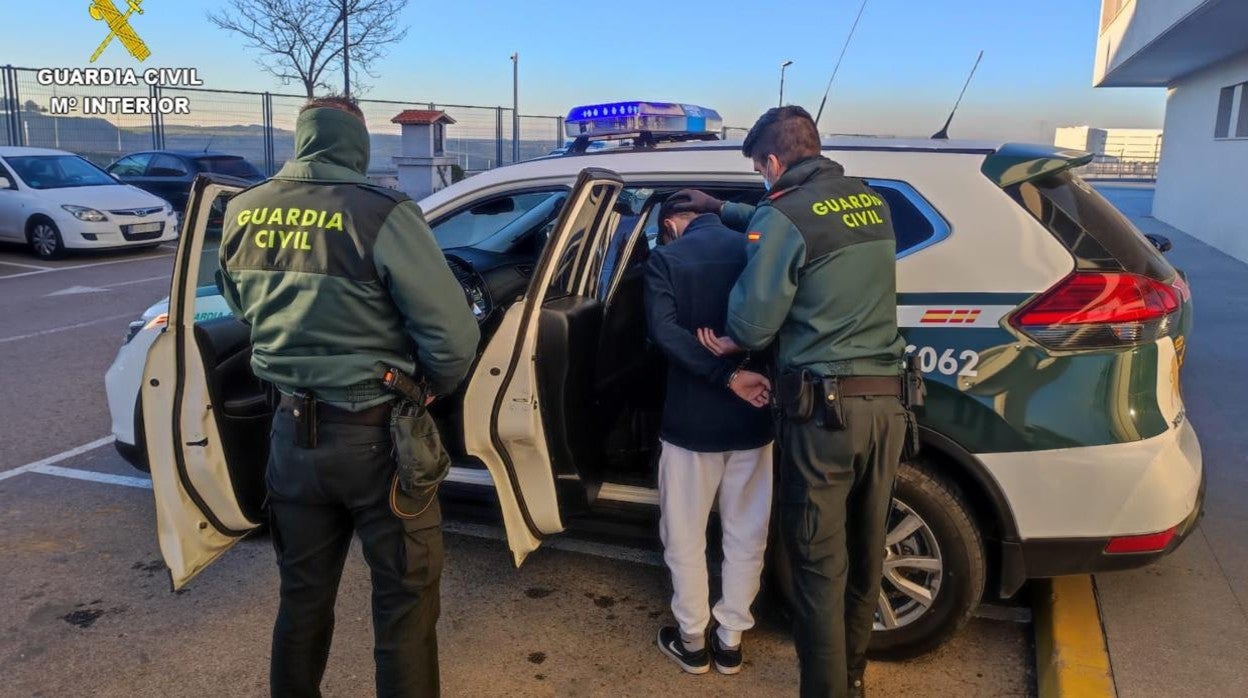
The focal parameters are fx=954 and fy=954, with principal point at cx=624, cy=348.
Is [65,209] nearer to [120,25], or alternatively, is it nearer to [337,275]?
[120,25]

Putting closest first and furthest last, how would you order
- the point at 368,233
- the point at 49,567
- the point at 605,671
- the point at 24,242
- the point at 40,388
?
Answer: the point at 368,233 → the point at 605,671 → the point at 49,567 → the point at 40,388 → the point at 24,242

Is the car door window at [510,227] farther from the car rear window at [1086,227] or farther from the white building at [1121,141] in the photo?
the white building at [1121,141]

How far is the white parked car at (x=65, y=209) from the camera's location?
12.6 m

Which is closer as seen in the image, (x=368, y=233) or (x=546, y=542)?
(x=368, y=233)

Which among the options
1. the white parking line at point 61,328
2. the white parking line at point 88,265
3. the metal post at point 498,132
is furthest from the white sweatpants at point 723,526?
the metal post at point 498,132

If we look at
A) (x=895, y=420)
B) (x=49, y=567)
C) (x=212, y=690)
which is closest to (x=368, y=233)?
(x=895, y=420)

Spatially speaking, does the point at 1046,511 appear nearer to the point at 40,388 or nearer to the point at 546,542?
the point at 546,542

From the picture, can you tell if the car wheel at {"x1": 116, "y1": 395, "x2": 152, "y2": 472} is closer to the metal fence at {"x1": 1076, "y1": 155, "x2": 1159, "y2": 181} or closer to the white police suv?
the white police suv

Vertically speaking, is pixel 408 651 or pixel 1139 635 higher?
pixel 408 651

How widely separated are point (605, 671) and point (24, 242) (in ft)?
42.7

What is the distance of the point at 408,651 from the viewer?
2.43 m

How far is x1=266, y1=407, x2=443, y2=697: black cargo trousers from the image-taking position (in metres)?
2.34

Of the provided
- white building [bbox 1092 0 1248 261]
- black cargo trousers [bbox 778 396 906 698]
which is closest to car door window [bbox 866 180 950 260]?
black cargo trousers [bbox 778 396 906 698]

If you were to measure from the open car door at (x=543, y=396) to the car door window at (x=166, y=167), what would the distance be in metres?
15.6
